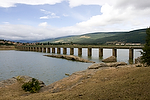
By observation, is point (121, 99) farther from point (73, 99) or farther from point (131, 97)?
point (73, 99)

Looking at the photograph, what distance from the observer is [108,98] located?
911 cm

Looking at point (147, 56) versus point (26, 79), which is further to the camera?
point (147, 56)

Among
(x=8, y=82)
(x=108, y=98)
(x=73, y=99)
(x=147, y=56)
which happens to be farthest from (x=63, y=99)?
(x=147, y=56)

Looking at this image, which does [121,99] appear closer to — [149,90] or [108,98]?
[108,98]

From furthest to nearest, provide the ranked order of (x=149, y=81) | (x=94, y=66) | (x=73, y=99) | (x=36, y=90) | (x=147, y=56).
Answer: (x=94, y=66)
(x=147, y=56)
(x=36, y=90)
(x=149, y=81)
(x=73, y=99)

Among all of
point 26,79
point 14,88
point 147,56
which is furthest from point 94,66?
point 14,88

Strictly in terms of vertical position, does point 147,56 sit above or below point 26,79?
above

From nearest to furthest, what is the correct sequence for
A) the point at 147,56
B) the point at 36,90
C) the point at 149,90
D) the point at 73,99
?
the point at 149,90, the point at 73,99, the point at 36,90, the point at 147,56

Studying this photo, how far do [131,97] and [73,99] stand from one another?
158 inches

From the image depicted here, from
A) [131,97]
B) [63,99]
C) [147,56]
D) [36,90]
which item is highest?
[147,56]

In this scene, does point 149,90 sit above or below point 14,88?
above

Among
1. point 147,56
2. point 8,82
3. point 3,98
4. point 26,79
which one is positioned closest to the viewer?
point 3,98

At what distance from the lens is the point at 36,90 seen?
15.1 metres

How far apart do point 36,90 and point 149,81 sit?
37.8 ft
